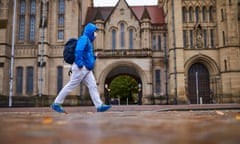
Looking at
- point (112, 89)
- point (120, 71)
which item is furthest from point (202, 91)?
point (112, 89)

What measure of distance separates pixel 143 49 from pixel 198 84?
22.3 ft

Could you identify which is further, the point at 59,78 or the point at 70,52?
the point at 59,78

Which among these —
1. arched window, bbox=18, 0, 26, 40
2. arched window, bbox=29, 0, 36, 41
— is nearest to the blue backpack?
arched window, bbox=29, 0, 36, 41

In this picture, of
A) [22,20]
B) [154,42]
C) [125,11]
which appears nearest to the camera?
[22,20]

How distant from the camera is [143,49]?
87.0ft

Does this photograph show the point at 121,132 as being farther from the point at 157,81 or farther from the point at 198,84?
the point at 198,84

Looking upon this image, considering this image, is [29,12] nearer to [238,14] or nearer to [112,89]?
[238,14]

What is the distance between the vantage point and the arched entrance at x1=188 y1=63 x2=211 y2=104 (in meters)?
25.6

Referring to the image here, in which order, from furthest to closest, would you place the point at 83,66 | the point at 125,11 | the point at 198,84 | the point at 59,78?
the point at 125,11, the point at 59,78, the point at 198,84, the point at 83,66

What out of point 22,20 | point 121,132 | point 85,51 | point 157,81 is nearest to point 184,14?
point 157,81

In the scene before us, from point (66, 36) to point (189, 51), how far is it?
12940 millimetres

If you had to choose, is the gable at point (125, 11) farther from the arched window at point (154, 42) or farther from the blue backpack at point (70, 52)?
the blue backpack at point (70, 52)

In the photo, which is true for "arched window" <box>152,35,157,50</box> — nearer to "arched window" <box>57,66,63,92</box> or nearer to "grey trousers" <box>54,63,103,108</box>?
"arched window" <box>57,66,63,92</box>

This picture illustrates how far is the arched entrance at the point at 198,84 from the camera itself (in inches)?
1009
